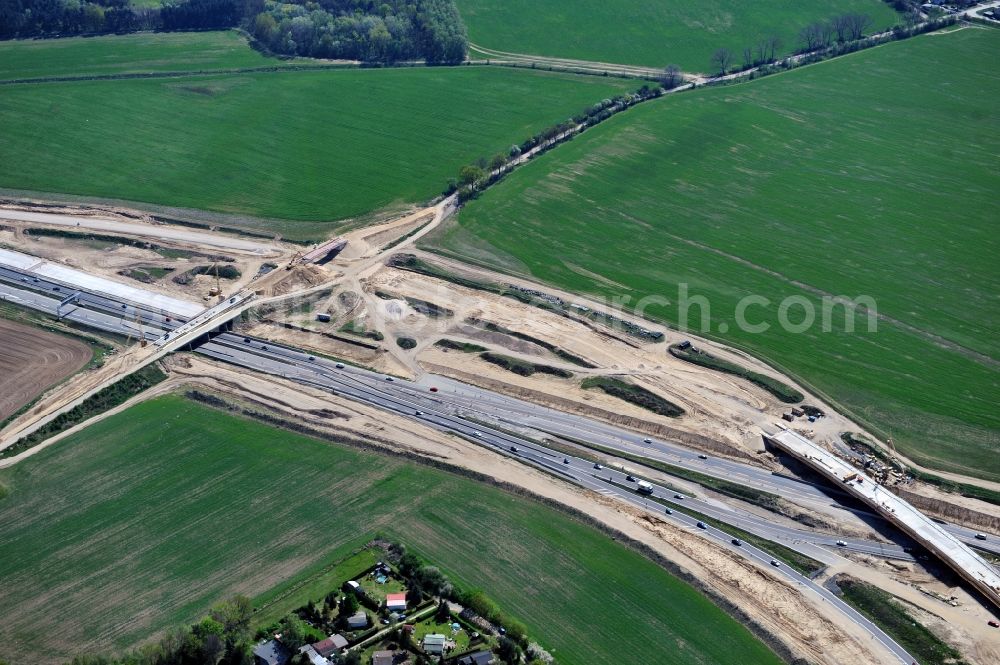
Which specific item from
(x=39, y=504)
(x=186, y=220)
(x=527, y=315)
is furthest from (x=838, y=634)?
(x=186, y=220)

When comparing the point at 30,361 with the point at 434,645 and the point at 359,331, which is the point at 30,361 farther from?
the point at 434,645

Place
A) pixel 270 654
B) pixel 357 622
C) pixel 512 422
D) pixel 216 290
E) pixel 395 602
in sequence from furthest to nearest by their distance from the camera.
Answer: pixel 216 290 < pixel 512 422 < pixel 395 602 < pixel 357 622 < pixel 270 654

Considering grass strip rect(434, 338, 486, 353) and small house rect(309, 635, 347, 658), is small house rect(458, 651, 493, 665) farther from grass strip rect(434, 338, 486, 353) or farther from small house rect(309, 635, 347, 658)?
grass strip rect(434, 338, 486, 353)

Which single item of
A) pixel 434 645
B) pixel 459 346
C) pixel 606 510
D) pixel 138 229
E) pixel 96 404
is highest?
pixel 138 229

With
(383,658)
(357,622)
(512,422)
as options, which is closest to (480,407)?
(512,422)

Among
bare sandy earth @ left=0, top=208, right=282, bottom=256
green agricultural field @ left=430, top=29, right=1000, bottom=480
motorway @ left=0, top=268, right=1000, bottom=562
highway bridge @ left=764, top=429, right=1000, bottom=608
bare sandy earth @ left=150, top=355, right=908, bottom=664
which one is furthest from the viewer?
bare sandy earth @ left=0, top=208, right=282, bottom=256

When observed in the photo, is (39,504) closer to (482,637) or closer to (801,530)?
(482,637)

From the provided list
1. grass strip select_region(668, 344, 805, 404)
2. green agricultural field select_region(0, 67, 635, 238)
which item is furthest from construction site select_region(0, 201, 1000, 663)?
green agricultural field select_region(0, 67, 635, 238)
